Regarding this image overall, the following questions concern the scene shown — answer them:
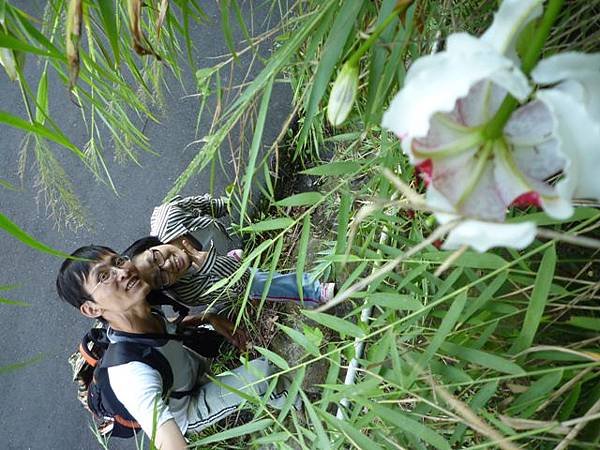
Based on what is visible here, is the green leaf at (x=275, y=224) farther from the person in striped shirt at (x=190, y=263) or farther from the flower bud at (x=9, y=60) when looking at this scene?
the person in striped shirt at (x=190, y=263)

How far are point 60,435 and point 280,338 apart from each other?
0.76 metres

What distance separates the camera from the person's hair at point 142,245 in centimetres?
120

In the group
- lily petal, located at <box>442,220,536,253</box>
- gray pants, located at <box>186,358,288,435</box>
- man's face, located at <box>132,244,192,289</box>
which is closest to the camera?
lily petal, located at <box>442,220,536,253</box>

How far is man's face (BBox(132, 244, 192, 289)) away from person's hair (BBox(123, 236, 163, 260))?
1 cm

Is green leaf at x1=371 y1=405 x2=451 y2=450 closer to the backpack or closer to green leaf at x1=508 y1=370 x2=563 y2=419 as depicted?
green leaf at x1=508 y1=370 x2=563 y2=419

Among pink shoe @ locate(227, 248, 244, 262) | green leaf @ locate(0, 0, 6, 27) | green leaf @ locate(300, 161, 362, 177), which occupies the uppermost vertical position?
green leaf @ locate(0, 0, 6, 27)

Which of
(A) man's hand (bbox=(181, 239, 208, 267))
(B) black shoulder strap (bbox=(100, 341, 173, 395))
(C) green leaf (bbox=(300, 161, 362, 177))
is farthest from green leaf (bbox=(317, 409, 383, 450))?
(A) man's hand (bbox=(181, 239, 208, 267))

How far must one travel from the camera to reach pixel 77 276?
3.54ft

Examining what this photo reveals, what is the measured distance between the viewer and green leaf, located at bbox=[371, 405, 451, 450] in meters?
0.51

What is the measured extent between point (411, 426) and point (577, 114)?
1.16 feet

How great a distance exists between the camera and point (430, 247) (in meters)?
0.58

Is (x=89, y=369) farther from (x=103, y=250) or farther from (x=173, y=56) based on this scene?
(x=173, y=56)

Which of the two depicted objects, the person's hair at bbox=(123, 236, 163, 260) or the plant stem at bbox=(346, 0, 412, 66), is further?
the person's hair at bbox=(123, 236, 163, 260)

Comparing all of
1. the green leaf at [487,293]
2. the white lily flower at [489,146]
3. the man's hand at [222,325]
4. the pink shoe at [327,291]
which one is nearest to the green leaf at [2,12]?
the white lily flower at [489,146]
